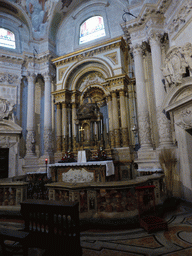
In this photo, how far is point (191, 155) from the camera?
22.4 ft

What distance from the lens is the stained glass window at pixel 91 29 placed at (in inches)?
542

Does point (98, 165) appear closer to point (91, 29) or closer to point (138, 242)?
point (138, 242)

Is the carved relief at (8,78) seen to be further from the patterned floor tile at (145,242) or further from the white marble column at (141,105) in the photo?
the patterned floor tile at (145,242)

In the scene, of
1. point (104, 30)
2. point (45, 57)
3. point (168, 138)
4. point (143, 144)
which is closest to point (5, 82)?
point (45, 57)

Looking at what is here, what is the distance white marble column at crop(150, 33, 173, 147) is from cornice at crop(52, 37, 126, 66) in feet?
9.26

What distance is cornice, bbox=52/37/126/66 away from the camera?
11.6 m

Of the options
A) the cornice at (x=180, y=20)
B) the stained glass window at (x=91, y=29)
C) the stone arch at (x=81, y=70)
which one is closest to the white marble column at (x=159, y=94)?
the cornice at (x=180, y=20)

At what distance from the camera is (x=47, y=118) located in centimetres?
1316

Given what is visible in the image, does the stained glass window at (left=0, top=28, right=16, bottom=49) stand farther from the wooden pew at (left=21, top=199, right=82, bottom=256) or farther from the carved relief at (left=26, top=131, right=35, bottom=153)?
the wooden pew at (left=21, top=199, right=82, bottom=256)

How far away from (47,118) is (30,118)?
1190 mm

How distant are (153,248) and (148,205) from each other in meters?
1.62

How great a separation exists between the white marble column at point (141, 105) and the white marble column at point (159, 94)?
1.04 meters

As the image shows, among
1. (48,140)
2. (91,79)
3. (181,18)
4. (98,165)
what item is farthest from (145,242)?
(91,79)

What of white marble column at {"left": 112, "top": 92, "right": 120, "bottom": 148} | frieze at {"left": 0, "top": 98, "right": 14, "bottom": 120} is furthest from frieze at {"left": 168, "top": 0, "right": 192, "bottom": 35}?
frieze at {"left": 0, "top": 98, "right": 14, "bottom": 120}
